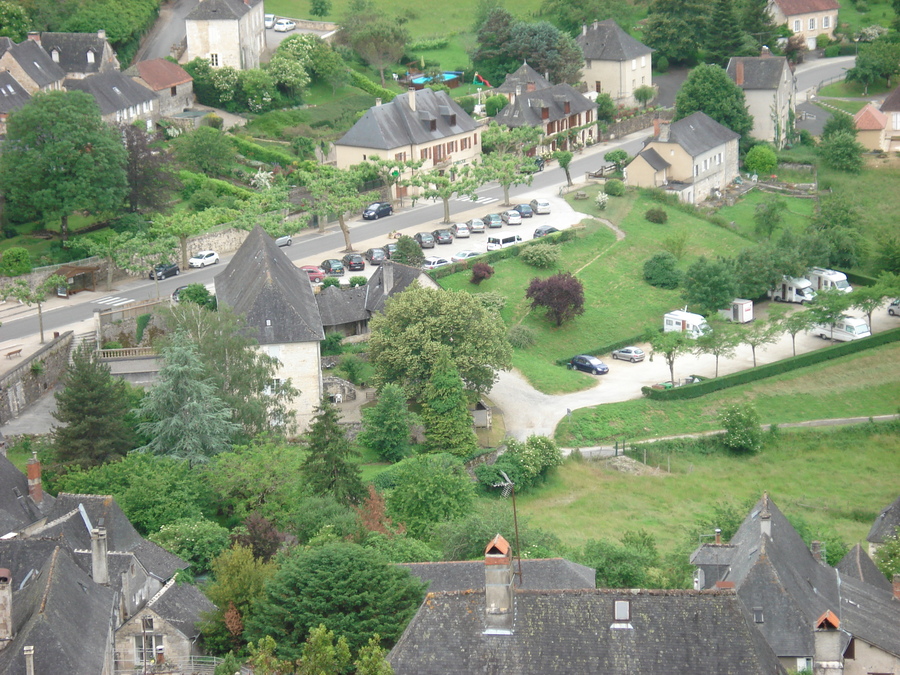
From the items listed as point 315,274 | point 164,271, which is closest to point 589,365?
point 315,274

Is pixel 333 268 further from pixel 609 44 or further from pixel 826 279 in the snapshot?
pixel 609 44

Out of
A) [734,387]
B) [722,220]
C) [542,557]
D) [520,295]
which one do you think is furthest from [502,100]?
[542,557]

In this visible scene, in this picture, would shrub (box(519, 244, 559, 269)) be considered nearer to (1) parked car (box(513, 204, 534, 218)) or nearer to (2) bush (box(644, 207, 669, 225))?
(1) parked car (box(513, 204, 534, 218))

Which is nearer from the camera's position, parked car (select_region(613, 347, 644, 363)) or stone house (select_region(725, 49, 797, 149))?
parked car (select_region(613, 347, 644, 363))

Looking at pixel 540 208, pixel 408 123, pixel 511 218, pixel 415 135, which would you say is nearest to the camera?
pixel 511 218

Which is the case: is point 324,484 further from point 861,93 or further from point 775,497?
point 861,93

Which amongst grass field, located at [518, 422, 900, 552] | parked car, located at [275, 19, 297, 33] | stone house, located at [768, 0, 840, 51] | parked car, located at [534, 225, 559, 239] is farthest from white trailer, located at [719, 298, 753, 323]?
parked car, located at [275, 19, 297, 33]
